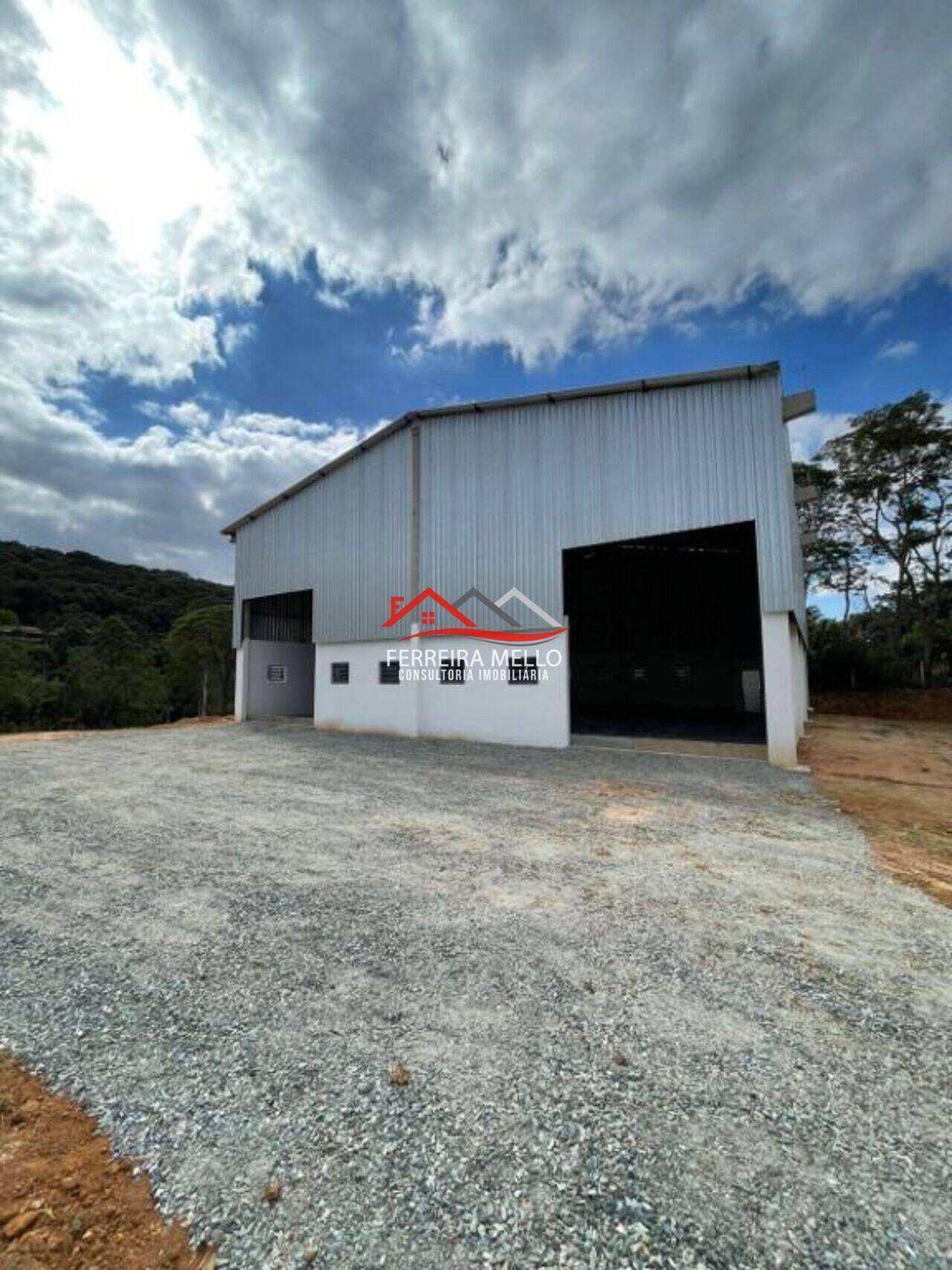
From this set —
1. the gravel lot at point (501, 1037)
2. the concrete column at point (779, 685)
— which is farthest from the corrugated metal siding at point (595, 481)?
the gravel lot at point (501, 1037)

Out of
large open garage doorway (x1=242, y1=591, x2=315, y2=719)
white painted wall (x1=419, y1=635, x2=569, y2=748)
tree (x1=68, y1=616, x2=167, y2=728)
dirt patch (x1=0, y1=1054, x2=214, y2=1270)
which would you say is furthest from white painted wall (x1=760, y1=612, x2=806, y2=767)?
tree (x1=68, y1=616, x2=167, y2=728)

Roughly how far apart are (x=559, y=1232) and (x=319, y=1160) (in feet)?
2.58

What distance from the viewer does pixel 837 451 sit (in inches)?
982

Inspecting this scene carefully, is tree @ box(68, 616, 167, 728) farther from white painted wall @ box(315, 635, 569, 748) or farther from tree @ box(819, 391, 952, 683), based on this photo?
tree @ box(819, 391, 952, 683)

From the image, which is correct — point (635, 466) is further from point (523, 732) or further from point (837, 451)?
point (837, 451)

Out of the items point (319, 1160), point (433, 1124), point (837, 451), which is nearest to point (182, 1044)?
point (319, 1160)

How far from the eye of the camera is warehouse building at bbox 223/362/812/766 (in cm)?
970

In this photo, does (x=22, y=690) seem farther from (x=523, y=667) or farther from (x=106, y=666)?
(x=523, y=667)

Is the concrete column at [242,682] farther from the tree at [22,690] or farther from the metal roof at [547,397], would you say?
the tree at [22,690]

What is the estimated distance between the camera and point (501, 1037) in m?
2.37

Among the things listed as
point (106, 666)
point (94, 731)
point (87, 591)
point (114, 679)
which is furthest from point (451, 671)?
point (87, 591)

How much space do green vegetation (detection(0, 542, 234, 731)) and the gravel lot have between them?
33.5m

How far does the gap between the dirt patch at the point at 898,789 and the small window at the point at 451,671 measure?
7069mm

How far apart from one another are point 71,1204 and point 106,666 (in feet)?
137
